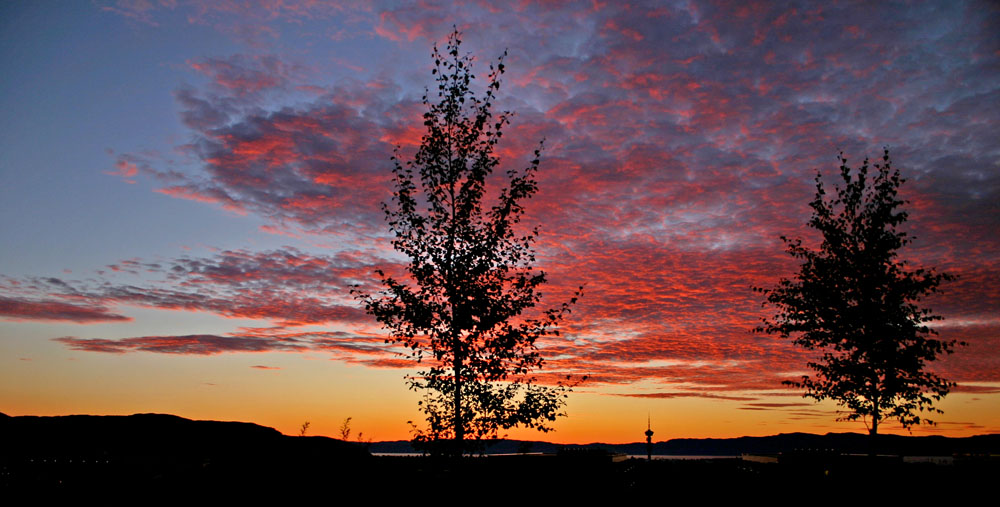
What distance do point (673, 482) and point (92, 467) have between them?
20.3 m

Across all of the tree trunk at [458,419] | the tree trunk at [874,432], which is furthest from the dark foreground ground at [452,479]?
the tree trunk at [874,432]

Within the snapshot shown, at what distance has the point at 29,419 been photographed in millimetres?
42656

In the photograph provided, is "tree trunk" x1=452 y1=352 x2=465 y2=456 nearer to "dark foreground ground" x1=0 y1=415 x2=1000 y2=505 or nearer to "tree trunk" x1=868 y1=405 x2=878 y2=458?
"dark foreground ground" x1=0 y1=415 x2=1000 y2=505

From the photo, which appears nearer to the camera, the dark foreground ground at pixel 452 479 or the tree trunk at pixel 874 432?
the dark foreground ground at pixel 452 479

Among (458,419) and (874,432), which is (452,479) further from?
(874,432)

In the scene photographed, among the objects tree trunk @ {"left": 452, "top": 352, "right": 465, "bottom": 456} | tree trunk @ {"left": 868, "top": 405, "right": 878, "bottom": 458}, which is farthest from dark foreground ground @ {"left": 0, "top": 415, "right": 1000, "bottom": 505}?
tree trunk @ {"left": 868, "top": 405, "right": 878, "bottom": 458}

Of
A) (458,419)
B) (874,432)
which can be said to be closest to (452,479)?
(458,419)

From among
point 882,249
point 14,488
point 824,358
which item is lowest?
point 14,488

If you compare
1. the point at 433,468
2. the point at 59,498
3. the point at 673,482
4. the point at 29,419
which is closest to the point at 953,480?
the point at 673,482

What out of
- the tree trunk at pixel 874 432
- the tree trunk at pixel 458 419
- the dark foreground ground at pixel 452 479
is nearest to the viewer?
the dark foreground ground at pixel 452 479

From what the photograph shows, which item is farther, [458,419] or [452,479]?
[458,419]

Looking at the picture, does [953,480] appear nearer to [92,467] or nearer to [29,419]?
[92,467]

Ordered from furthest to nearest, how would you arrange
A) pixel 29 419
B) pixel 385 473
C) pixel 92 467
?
pixel 29 419, pixel 92 467, pixel 385 473

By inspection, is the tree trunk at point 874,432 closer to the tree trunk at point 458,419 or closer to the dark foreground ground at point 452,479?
the dark foreground ground at point 452,479
